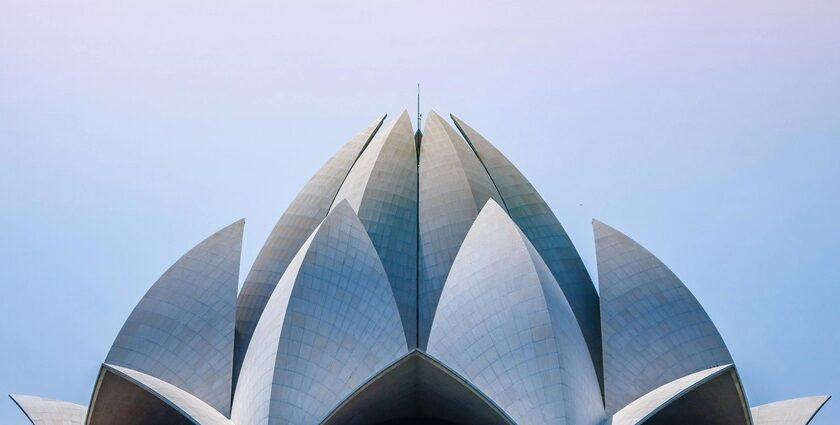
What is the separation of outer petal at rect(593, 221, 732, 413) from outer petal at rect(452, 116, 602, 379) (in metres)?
0.86

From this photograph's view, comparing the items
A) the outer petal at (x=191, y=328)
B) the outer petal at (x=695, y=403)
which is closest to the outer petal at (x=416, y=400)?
the outer petal at (x=695, y=403)

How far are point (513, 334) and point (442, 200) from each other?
588 cm

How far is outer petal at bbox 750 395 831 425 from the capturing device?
71.5 ft

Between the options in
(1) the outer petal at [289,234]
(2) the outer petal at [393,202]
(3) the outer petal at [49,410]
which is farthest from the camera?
(1) the outer petal at [289,234]

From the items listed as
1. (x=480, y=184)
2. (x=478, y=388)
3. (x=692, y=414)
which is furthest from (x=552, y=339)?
(x=480, y=184)

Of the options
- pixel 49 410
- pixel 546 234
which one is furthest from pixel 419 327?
pixel 49 410

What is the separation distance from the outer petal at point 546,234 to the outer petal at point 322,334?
4.98m

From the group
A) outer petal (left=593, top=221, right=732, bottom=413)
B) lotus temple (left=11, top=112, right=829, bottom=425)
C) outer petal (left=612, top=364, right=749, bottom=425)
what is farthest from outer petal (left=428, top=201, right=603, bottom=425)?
outer petal (left=593, top=221, right=732, bottom=413)

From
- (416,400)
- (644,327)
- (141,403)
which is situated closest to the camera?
(141,403)

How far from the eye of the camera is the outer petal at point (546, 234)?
978 inches

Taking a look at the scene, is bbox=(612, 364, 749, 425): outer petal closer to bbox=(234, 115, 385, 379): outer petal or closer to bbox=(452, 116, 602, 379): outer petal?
bbox=(452, 116, 602, 379): outer petal

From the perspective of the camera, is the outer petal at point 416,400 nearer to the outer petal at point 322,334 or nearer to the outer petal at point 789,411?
the outer petal at point 322,334

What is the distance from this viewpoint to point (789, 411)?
22234mm

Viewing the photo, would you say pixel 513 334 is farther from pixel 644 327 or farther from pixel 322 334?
pixel 644 327
